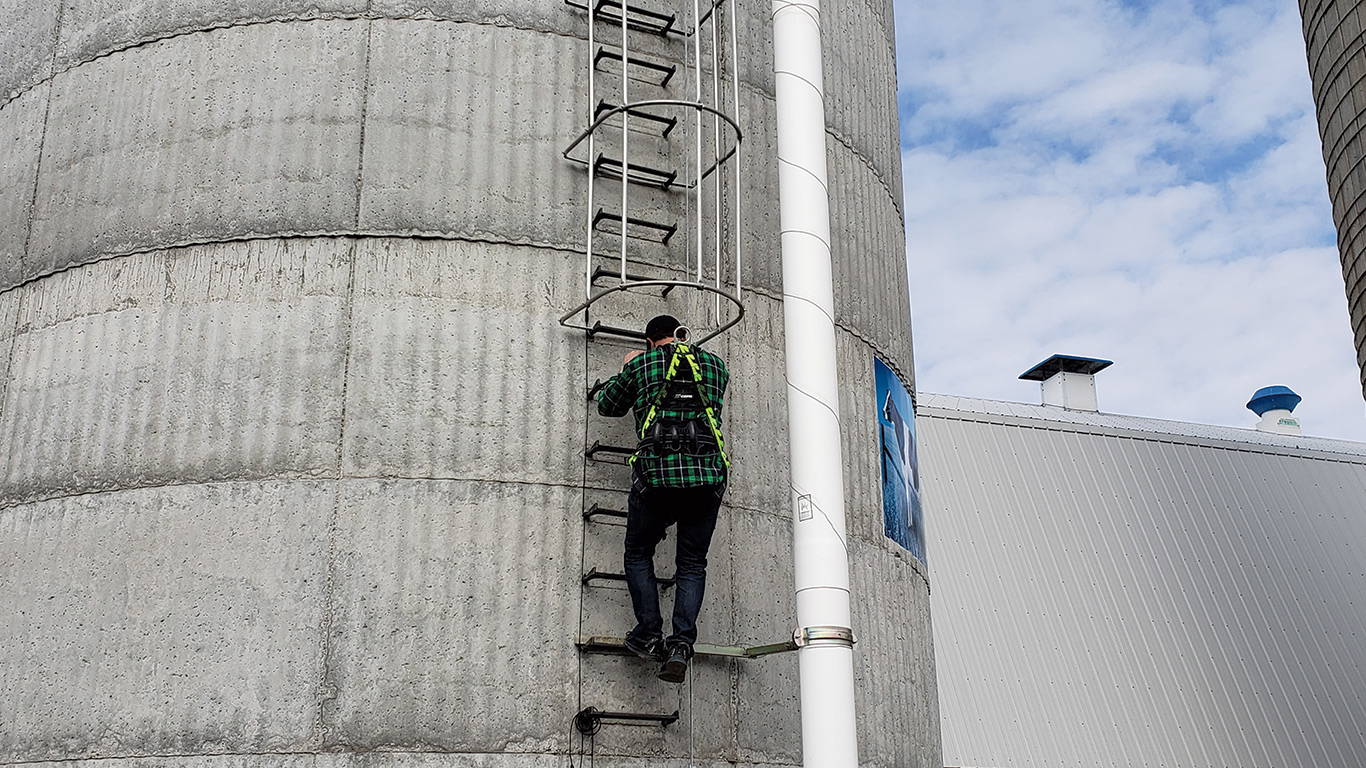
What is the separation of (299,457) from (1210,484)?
64.1ft

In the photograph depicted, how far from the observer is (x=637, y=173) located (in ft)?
29.2

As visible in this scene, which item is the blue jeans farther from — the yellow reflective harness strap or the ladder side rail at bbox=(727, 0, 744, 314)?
the ladder side rail at bbox=(727, 0, 744, 314)

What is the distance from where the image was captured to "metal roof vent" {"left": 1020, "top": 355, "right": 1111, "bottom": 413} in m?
30.0

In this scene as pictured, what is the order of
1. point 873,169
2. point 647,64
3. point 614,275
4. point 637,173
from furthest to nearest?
1. point 873,169
2. point 647,64
3. point 637,173
4. point 614,275

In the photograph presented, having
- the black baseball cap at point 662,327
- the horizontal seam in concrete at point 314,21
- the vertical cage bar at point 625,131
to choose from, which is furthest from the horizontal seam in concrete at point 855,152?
the black baseball cap at point 662,327

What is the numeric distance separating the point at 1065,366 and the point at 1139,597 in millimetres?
9474

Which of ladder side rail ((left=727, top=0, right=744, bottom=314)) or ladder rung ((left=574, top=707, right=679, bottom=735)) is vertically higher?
ladder side rail ((left=727, top=0, right=744, bottom=314))

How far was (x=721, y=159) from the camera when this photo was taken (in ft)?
28.9

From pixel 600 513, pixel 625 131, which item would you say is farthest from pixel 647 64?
pixel 600 513

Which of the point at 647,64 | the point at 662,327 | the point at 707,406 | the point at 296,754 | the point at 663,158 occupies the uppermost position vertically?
the point at 647,64

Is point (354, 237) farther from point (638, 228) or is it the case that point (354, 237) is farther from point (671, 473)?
point (671, 473)

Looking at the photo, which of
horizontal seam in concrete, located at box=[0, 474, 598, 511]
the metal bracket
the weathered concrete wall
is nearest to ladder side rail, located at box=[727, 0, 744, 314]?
horizontal seam in concrete, located at box=[0, 474, 598, 511]

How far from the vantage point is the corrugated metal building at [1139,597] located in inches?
786

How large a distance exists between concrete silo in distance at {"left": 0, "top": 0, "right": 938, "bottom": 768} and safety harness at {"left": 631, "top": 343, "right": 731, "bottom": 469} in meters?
0.84
